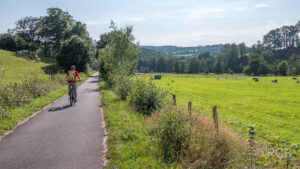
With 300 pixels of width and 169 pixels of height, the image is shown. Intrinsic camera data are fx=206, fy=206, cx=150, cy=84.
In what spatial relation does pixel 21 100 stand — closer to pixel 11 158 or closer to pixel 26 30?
pixel 11 158

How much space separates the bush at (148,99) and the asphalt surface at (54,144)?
234cm

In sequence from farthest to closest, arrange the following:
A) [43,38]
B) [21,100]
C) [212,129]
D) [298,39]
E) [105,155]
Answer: [298,39] → [43,38] → [21,100] → [212,129] → [105,155]

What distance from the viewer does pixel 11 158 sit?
18.6 ft

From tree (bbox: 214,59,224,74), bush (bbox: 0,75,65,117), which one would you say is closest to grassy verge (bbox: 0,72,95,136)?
bush (bbox: 0,75,65,117)

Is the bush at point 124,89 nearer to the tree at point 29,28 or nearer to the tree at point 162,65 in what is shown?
the tree at point 29,28

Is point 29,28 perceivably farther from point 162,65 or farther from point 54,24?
point 162,65

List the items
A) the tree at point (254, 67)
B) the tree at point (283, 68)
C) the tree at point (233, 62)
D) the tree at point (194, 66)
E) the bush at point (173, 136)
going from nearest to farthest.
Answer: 1. the bush at point (173, 136)
2. the tree at point (283, 68)
3. the tree at point (254, 67)
4. the tree at point (194, 66)
5. the tree at point (233, 62)

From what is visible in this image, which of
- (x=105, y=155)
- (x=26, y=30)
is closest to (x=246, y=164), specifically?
(x=105, y=155)

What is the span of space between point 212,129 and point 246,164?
167 cm

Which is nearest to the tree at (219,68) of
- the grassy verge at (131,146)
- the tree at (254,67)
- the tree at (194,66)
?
the tree at (194,66)

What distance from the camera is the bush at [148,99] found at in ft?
36.2

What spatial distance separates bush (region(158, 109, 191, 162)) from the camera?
18.6ft

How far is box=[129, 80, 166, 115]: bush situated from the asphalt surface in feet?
7.67

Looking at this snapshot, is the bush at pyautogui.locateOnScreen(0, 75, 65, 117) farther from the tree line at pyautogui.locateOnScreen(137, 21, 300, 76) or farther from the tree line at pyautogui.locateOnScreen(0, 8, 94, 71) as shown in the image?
the tree line at pyautogui.locateOnScreen(137, 21, 300, 76)
